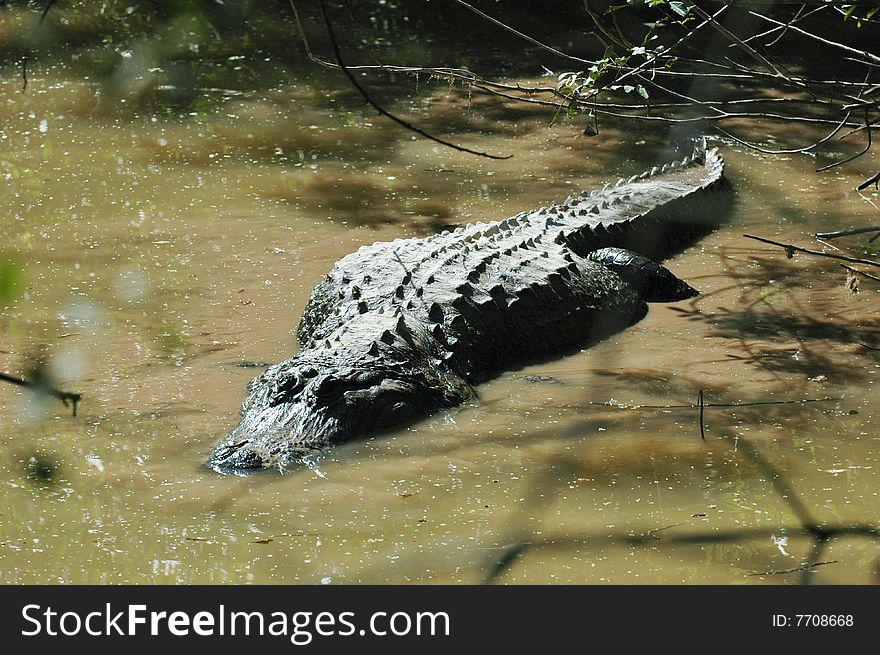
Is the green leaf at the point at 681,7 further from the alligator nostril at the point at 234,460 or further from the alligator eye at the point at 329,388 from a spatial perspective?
the alligator nostril at the point at 234,460

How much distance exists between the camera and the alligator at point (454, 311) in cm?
459

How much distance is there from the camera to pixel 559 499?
12.9 ft

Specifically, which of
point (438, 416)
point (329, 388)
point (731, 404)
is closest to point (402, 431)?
point (438, 416)

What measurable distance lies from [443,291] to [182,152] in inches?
169

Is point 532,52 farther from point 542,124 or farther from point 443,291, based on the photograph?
point 443,291

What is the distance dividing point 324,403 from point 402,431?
37 cm

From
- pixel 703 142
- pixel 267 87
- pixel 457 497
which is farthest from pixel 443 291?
pixel 267 87

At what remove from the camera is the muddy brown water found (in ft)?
11.8

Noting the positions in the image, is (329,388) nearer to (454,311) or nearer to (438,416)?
(438,416)

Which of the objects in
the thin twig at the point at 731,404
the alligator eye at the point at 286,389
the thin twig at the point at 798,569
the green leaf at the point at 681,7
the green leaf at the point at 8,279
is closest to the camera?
the green leaf at the point at 8,279

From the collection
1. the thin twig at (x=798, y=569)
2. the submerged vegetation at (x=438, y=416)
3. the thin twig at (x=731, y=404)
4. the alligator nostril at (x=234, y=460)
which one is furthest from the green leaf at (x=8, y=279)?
the thin twig at (x=731, y=404)

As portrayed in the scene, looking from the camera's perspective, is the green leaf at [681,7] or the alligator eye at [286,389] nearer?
the green leaf at [681,7]

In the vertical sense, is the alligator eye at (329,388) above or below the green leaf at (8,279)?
below

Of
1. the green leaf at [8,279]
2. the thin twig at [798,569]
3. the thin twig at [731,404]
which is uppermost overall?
the green leaf at [8,279]
